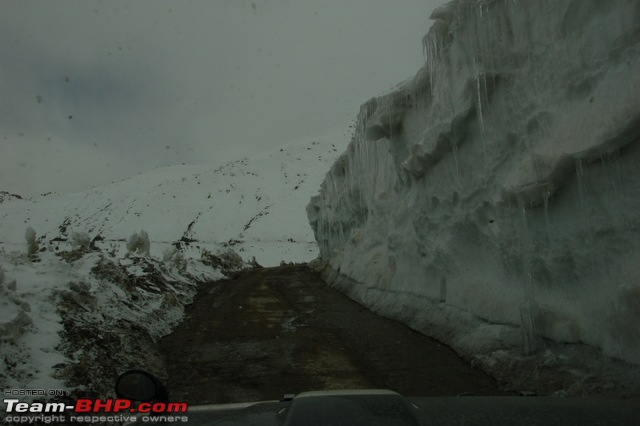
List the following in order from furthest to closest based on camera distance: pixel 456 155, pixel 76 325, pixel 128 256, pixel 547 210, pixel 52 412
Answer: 1. pixel 128 256
2. pixel 456 155
3. pixel 76 325
4. pixel 547 210
5. pixel 52 412

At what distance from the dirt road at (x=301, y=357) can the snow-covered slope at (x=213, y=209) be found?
34.1m

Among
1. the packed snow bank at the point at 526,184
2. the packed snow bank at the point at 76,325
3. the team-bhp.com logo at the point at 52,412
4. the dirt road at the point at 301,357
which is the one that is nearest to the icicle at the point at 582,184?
the packed snow bank at the point at 526,184

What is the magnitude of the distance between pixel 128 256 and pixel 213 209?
49455 millimetres

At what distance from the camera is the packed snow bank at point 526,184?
4.45 meters

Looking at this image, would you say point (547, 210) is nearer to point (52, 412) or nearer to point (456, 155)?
point (456, 155)

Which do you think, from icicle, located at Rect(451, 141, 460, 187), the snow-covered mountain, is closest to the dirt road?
the snow-covered mountain

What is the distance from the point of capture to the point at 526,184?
568cm

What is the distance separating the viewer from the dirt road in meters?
5.20

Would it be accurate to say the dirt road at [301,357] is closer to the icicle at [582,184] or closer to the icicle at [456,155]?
the icicle at [582,184]

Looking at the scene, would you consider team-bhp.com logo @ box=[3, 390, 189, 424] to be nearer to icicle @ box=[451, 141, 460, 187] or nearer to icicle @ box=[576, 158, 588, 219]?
icicle @ box=[576, 158, 588, 219]

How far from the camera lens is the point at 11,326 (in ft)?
16.6

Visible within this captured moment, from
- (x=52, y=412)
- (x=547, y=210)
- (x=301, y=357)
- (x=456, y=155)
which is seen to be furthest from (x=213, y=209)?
(x=52, y=412)

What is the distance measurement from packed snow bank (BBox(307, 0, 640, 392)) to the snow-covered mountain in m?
4.78

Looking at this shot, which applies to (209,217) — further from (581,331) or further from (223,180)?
(581,331)
